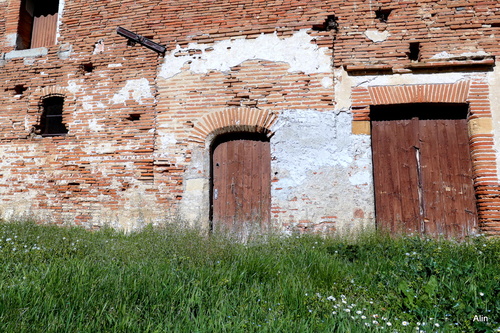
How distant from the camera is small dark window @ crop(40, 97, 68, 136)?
7.49 metres

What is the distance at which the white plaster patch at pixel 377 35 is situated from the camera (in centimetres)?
615

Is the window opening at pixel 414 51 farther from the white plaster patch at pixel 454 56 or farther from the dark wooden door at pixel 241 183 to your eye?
the dark wooden door at pixel 241 183

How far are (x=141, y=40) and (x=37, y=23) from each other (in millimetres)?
3462

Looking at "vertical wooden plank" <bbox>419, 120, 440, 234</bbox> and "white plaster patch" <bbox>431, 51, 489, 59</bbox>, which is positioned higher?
"white plaster patch" <bbox>431, 51, 489, 59</bbox>

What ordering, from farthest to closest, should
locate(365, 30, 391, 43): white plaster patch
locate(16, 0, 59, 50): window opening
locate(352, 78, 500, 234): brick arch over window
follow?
locate(16, 0, 59, 50): window opening
locate(365, 30, 391, 43): white plaster patch
locate(352, 78, 500, 234): brick arch over window

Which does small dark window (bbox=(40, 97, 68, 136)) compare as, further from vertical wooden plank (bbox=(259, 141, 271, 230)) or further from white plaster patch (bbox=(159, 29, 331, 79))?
vertical wooden plank (bbox=(259, 141, 271, 230))

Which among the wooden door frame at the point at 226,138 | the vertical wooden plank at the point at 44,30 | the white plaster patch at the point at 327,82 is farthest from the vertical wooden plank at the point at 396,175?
the vertical wooden plank at the point at 44,30

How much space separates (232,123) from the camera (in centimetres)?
625

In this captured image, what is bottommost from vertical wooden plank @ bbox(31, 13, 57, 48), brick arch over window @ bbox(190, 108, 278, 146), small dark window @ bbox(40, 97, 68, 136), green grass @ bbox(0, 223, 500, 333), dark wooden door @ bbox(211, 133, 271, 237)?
green grass @ bbox(0, 223, 500, 333)

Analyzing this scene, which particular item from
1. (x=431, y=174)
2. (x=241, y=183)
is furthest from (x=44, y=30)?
Result: (x=431, y=174)

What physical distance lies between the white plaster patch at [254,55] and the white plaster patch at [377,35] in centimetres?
85

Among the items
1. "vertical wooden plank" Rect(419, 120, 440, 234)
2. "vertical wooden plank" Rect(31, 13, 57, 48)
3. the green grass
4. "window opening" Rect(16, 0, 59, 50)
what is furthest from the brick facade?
the green grass

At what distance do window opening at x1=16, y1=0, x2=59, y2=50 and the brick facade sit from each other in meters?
0.76

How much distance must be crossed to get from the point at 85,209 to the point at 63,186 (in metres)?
0.72
